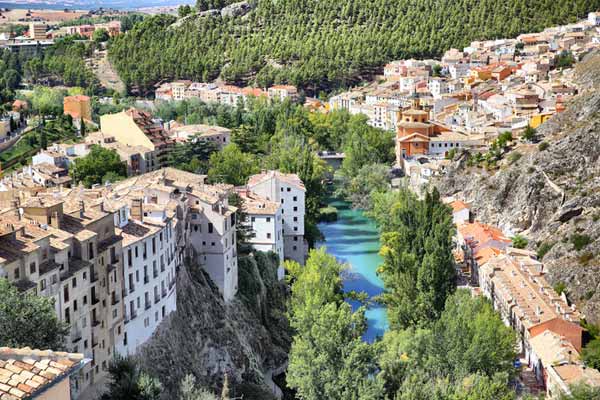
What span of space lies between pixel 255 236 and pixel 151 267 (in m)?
10.4

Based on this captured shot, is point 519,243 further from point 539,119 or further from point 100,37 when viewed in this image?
point 100,37

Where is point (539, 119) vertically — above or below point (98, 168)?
above

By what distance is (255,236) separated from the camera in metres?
33.8

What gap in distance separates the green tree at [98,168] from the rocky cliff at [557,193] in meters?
16.5

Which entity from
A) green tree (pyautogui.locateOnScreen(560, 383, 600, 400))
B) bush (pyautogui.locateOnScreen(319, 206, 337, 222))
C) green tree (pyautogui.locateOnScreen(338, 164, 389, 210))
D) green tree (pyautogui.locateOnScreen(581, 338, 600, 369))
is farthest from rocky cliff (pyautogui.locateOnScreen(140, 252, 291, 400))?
green tree (pyautogui.locateOnScreen(338, 164, 389, 210))

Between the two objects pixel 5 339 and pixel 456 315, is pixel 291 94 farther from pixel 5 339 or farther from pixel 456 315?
pixel 5 339

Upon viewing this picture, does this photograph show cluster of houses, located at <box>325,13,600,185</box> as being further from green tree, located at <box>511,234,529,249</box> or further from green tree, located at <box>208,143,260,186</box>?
green tree, located at <box>511,234,529,249</box>

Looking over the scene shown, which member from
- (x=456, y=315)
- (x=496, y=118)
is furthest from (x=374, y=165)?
(x=456, y=315)

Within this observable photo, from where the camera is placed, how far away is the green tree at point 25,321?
651 inches

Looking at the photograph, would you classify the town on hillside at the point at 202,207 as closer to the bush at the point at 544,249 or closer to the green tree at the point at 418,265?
the bush at the point at 544,249

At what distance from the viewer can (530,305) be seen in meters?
29.6

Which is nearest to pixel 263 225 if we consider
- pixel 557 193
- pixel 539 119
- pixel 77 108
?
pixel 557 193

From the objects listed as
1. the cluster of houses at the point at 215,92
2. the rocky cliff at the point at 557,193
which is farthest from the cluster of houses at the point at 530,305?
the cluster of houses at the point at 215,92

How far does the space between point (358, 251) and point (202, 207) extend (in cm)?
1499
